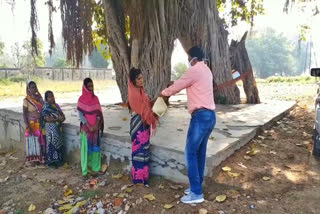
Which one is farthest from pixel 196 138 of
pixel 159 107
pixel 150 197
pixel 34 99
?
pixel 34 99

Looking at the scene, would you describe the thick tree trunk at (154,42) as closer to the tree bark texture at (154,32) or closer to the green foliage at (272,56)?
the tree bark texture at (154,32)

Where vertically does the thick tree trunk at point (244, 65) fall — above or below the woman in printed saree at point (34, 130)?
above

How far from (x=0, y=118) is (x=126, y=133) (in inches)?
149

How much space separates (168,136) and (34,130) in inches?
92.2

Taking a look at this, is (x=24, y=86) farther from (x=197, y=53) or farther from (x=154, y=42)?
(x=197, y=53)

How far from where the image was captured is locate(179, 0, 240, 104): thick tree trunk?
6.44 metres

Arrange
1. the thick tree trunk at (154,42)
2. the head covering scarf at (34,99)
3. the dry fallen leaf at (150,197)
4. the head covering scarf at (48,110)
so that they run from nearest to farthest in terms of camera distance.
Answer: the dry fallen leaf at (150,197), the head covering scarf at (48,110), the head covering scarf at (34,99), the thick tree trunk at (154,42)

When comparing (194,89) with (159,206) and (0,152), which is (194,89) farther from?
(0,152)

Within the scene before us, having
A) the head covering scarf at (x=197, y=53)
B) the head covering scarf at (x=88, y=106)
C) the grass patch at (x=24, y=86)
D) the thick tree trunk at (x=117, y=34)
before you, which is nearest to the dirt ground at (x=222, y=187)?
the head covering scarf at (x=88, y=106)

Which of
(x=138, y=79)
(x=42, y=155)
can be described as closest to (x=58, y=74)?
(x=42, y=155)

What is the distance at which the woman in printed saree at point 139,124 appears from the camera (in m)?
3.10

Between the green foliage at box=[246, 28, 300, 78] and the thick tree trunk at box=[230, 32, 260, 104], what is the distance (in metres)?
44.2

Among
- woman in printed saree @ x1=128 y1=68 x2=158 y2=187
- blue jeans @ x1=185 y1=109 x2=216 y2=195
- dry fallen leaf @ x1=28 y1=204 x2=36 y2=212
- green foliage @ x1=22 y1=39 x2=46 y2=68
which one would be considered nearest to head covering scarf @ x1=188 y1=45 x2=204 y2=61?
blue jeans @ x1=185 y1=109 x2=216 y2=195

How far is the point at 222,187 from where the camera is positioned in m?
3.05
